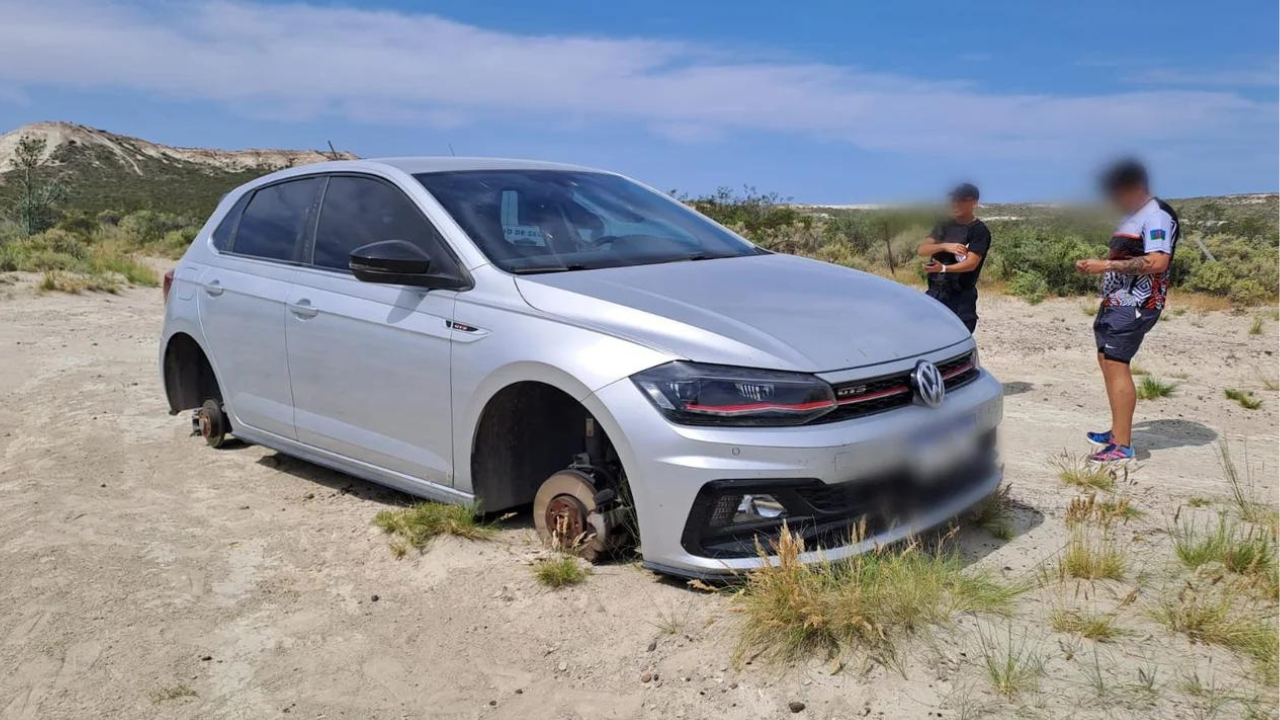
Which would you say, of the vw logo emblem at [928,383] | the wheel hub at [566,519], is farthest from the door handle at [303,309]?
the vw logo emblem at [928,383]

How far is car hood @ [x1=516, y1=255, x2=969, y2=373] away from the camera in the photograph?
148 inches

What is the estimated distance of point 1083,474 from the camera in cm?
562

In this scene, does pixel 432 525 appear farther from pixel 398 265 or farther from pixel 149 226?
pixel 149 226

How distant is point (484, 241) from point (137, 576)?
201 cm

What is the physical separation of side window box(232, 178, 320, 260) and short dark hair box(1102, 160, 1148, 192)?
4343 millimetres

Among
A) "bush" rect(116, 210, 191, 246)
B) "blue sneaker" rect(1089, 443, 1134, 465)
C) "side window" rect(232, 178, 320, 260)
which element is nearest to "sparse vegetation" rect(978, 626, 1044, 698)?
"blue sneaker" rect(1089, 443, 1134, 465)

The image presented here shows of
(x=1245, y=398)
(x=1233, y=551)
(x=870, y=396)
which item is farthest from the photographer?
(x=1245, y=398)

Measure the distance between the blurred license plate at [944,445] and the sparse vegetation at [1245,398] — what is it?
5092 millimetres

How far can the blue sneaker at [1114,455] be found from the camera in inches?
241

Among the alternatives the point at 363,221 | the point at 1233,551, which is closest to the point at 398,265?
the point at 363,221

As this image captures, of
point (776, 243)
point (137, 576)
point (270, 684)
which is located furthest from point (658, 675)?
point (776, 243)

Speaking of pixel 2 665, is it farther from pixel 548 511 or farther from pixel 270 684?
pixel 548 511

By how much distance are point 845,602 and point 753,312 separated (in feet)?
3.76

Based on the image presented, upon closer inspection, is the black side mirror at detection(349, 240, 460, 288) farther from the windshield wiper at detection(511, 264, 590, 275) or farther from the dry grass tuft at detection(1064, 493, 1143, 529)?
the dry grass tuft at detection(1064, 493, 1143, 529)
